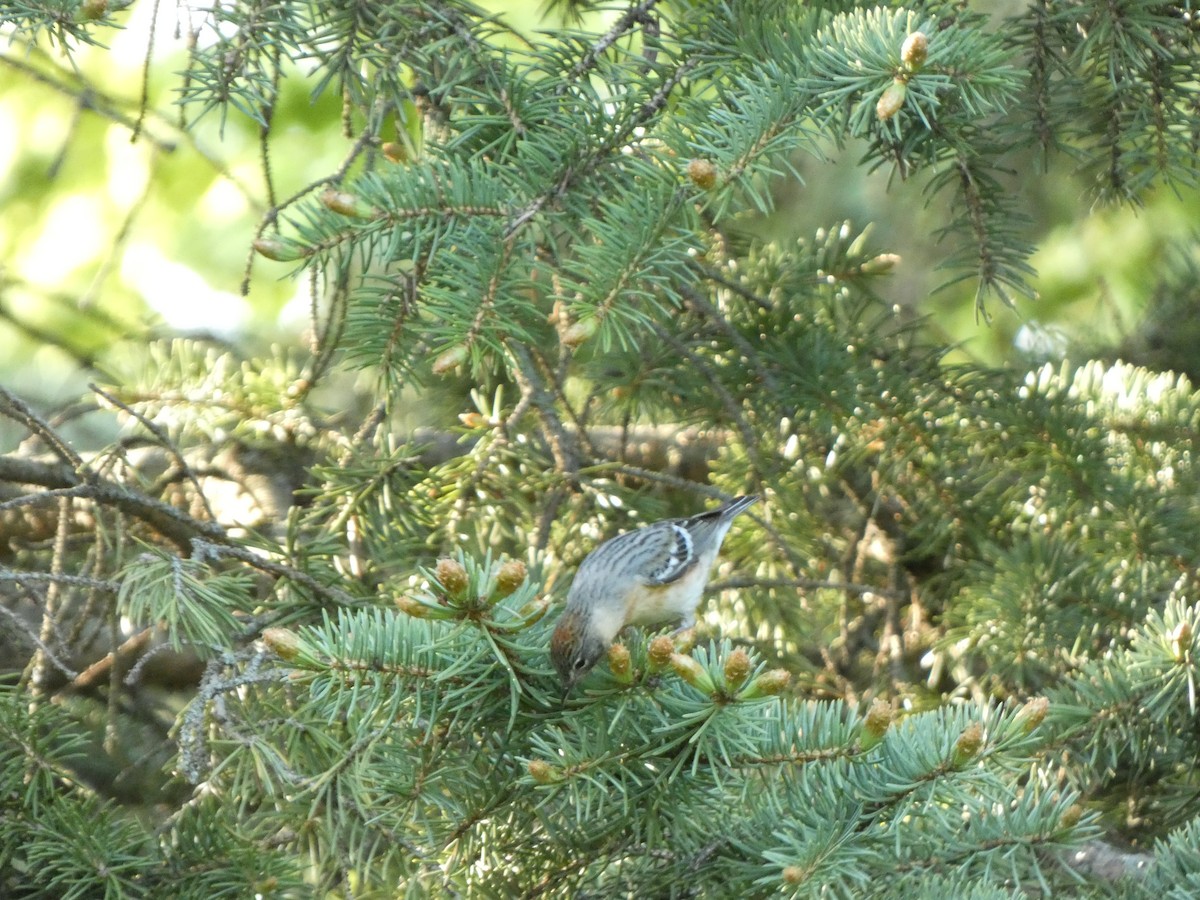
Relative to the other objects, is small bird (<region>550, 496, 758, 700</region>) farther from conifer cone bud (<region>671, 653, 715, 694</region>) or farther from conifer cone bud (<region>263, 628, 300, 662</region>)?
conifer cone bud (<region>263, 628, 300, 662</region>)

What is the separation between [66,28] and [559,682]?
1227 millimetres

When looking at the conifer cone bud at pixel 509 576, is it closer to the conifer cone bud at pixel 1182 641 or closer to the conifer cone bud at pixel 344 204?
the conifer cone bud at pixel 344 204

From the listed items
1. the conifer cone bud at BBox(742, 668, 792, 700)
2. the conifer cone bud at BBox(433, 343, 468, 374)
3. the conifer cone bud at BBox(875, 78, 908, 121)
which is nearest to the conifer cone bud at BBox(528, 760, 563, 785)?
the conifer cone bud at BBox(742, 668, 792, 700)

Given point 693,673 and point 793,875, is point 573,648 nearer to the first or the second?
point 693,673

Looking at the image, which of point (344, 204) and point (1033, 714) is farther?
point (344, 204)

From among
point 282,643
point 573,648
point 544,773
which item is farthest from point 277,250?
point 544,773

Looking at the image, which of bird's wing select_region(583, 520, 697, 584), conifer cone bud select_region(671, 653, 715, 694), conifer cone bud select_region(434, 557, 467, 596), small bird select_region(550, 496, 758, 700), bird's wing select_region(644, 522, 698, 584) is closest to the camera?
conifer cone bud select_region(434, 557, 467, 596)

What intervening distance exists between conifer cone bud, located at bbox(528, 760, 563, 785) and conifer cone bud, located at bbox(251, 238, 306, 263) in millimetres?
747

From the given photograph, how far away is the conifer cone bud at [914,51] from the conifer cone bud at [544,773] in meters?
1.04

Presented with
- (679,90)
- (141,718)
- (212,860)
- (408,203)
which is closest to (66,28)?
(408,203)

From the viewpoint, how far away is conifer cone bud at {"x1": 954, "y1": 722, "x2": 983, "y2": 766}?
128 cm

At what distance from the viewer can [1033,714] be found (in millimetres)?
1330

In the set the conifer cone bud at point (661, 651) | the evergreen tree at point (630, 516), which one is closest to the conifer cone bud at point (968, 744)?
the evergreen tree at point (630, 516)

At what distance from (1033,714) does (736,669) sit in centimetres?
36
